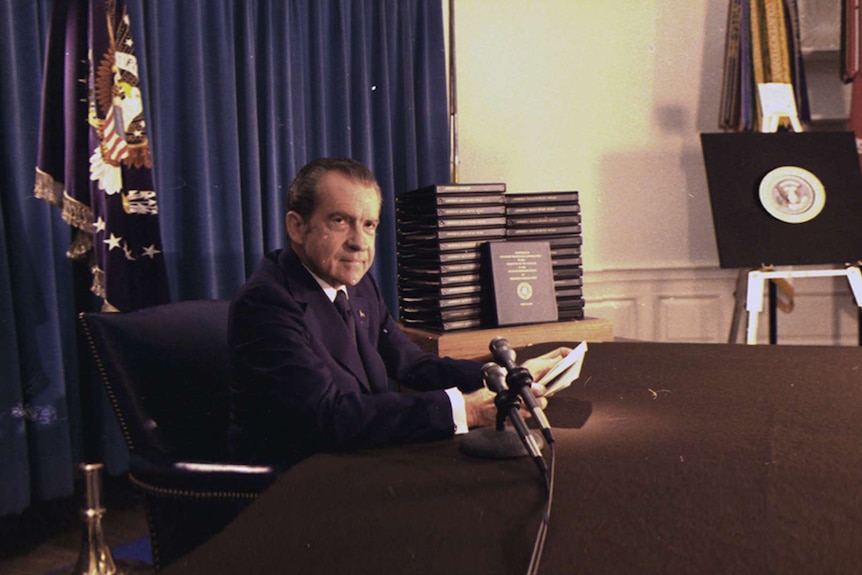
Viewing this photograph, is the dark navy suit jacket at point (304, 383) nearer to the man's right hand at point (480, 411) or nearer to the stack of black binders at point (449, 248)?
the man's right hand at point (480, 411)

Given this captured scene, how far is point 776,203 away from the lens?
3.62m

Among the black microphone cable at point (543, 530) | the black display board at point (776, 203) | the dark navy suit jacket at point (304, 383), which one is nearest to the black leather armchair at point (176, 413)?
the dark navy suit jacket at point (304, 383)

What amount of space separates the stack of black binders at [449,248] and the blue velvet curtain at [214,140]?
67 centimetres

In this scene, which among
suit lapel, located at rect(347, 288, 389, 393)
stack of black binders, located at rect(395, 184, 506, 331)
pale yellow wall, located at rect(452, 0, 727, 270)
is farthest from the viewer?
pale yellow wall, located at rect(452, 0, 727, 270)

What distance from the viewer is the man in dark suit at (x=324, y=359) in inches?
56.2

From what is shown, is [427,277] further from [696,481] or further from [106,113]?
[696,481]

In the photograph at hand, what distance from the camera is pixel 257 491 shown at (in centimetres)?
151

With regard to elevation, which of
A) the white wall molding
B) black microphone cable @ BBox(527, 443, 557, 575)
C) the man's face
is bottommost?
the white wall molding

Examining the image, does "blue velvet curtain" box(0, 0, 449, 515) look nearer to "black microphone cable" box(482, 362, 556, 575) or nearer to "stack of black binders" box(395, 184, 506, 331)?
"stack of black binders" box(395, 184, 506, 331)

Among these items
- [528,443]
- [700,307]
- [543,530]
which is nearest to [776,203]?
[700,307]

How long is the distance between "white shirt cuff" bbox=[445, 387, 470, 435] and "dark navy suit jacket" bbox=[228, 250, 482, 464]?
0.04 ft

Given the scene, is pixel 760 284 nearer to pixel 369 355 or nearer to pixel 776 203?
pixel 776 203

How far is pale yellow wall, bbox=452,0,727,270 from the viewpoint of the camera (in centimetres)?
413

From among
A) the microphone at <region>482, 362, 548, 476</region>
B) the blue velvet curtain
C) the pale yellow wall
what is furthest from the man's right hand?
the pale yellow wall
